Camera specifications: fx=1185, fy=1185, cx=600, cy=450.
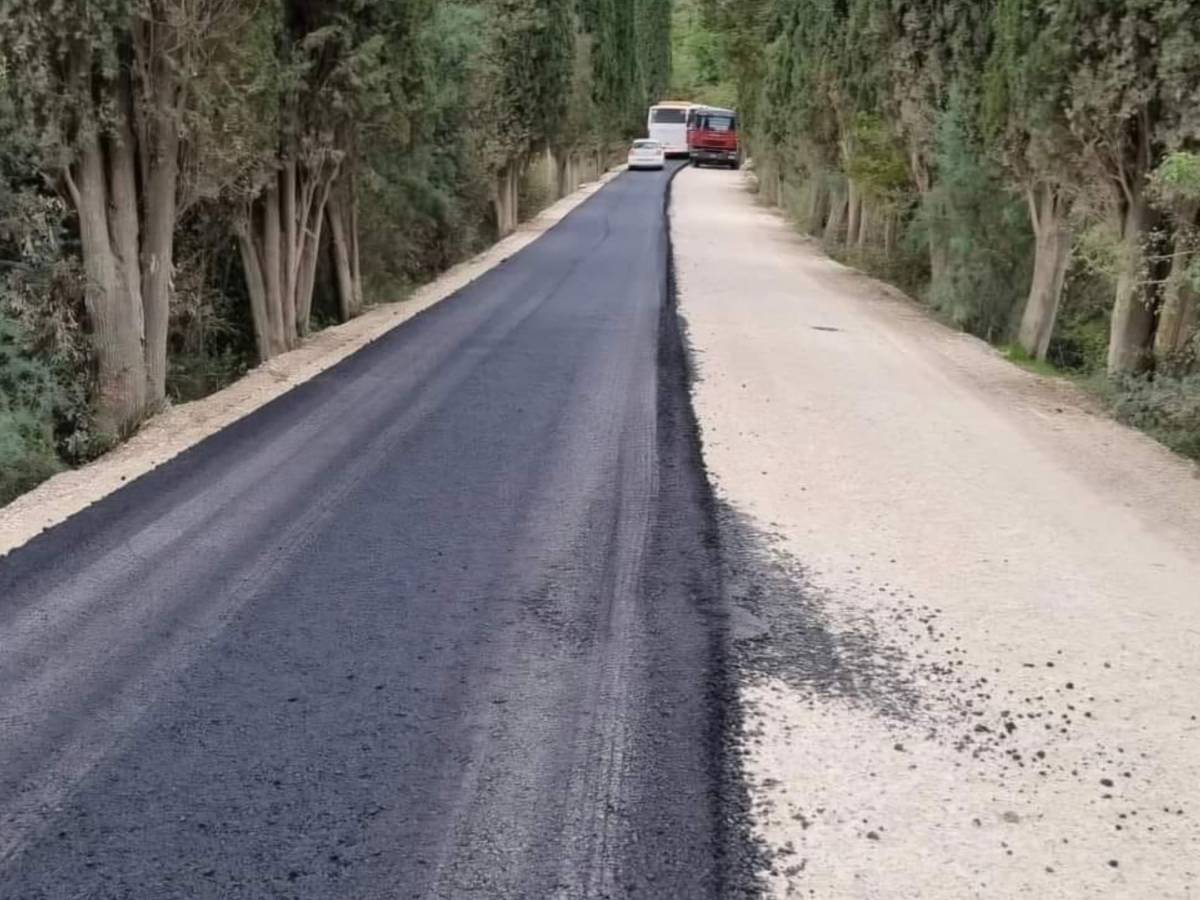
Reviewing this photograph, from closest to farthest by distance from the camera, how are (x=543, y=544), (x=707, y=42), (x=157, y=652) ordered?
(x=157, y=652)
(x=543, y=544)
(x=707, y=42)

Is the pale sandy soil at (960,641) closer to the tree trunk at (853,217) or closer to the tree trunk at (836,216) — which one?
the tree trunk at (853,217)

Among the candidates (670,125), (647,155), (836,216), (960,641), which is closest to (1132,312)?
(960,641)

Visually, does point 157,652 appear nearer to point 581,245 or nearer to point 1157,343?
point 1157,343

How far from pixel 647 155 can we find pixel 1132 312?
52311mm

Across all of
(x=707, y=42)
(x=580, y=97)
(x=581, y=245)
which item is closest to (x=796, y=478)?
(x=581, y=245)

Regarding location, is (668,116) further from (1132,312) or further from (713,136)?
(1132,312)

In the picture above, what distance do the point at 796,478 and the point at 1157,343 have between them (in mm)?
7098

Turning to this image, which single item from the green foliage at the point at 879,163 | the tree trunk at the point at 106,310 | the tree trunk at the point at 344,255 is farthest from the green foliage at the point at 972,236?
the tree trunk at the point at 106,310

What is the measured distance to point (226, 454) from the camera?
29.0 feet

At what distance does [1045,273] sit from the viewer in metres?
16.2

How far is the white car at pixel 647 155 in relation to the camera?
2498 inches

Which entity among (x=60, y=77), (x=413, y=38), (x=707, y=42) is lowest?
(x=60, y=77)

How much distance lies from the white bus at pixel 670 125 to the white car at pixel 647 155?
8914mm

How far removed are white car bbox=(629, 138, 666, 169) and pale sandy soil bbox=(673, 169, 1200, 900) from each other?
5382 centimetres
